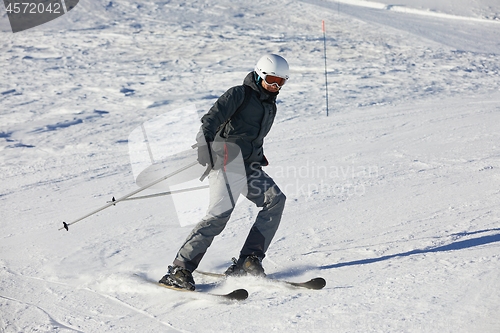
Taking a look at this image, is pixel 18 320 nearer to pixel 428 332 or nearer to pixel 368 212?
pixel 428 332

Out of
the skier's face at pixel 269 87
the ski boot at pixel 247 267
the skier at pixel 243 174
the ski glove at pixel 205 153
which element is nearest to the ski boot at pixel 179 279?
the skier at pixel 243 174

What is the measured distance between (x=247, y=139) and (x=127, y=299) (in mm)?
1485

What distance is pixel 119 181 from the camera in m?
7.18

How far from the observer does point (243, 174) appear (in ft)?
13.9

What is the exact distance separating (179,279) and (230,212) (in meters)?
0.63

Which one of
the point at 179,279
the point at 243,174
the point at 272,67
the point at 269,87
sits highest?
the point at 272,67

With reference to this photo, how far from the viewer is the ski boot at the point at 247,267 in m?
4.21

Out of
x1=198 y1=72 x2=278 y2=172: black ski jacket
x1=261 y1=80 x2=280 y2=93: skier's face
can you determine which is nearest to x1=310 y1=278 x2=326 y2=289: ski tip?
x1=198 y1=72 x2=278 y2=172: black ski jacket

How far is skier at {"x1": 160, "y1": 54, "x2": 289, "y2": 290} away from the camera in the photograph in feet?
13.2

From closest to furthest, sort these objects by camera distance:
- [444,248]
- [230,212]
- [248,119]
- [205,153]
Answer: [205,153]
[248,119]
[230,212]
[444,248]

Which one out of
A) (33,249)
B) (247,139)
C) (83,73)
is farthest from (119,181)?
(83,73)

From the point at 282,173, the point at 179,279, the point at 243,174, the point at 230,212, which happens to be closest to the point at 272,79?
the point at 243,174

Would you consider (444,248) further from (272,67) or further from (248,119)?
(272,67)

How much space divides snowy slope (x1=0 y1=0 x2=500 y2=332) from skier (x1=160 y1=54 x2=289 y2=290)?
235 mm
